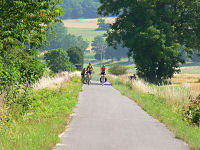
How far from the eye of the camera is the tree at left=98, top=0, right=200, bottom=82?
127 ft

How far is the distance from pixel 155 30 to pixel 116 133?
27459 millimetres

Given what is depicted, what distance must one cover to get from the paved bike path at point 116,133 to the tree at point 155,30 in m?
22.9

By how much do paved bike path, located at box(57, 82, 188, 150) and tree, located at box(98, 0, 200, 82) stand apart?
2288cm

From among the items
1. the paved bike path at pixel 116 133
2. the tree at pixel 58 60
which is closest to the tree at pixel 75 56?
the tree at pixel 58 60

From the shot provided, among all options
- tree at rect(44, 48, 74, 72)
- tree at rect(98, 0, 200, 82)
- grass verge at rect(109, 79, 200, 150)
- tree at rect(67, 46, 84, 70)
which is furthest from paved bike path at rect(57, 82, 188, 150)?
tree at rect(67, 46, 84, 70)

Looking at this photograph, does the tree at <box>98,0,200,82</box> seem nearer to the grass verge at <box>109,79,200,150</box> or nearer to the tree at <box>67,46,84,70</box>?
the grass verge at <box>109,79,200,150</box>

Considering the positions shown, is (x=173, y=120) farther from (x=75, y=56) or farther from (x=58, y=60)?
(x=75, y=56)

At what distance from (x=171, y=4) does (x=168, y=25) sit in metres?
3.88

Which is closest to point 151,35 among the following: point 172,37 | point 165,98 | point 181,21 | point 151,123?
point 172,37

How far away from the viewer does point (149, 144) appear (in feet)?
32.2

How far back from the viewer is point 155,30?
123 ft

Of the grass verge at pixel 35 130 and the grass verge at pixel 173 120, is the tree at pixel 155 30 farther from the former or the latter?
the grass verge at pixel 35 130

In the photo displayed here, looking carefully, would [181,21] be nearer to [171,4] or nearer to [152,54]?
[171,4]

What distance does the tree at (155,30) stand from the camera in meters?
38.8
